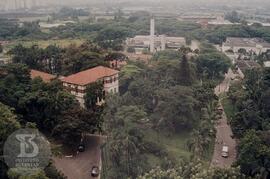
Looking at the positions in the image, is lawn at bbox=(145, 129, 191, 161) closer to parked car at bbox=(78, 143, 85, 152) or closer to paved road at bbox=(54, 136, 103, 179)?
paved road at bbox=(54, 136, 103, 179)

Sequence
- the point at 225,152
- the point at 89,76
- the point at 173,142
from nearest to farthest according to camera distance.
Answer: the point at 225,152 < the point at 173,142 < the point at 89,76

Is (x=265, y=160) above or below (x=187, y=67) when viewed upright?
below

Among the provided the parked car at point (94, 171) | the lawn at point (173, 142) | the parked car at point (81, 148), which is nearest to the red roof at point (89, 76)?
the parked car at point (81, 148)

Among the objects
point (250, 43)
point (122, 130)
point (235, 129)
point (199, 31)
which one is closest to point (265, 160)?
point (235, 129)

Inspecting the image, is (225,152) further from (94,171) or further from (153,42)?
(153,42)

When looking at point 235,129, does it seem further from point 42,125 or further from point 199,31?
point 199,31

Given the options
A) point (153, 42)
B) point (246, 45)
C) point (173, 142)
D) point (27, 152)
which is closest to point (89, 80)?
point (173, 142)
